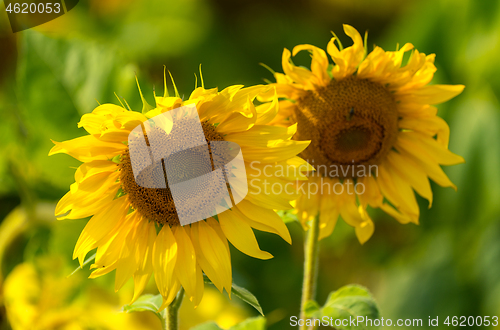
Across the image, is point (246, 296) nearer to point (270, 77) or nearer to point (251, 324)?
point (251, 324)

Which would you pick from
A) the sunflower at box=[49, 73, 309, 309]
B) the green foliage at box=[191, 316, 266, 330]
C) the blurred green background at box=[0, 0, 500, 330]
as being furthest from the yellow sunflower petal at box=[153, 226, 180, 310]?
the blurred green background at box=[0, 0, 500, 330]

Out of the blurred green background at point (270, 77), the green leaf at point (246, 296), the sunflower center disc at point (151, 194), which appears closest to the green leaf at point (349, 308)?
the green leaf at point (246, 296)

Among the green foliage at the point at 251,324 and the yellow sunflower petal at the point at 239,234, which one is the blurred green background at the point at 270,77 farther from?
the yellow sunflower petal at the point at 239,234

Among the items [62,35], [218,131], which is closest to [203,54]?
[62,35]

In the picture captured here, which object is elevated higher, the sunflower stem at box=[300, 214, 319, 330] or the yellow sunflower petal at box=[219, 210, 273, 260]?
the yellow sunflower petal at box=[219, 210, 273, 260]

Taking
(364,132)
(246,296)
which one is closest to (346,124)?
(364,132)

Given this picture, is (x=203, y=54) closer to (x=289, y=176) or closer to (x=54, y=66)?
(x=54, y=66)

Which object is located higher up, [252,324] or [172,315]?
[172,315]

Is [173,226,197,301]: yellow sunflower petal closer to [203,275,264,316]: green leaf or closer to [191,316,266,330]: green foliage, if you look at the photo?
[203,275,264,316]: green leaf
